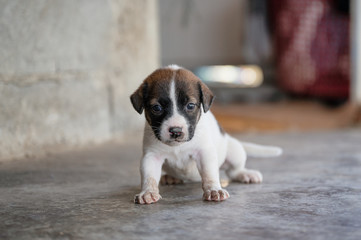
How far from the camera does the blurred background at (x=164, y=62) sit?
3.99 meters

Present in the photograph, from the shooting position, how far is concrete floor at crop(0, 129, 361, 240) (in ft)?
7.10

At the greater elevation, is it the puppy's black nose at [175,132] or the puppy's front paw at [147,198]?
the puppy's black nose at [175,132]

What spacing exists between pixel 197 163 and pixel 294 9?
5.84 meters

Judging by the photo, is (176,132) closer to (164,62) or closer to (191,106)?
(191,106)

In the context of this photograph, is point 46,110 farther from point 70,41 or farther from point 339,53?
point 339,53

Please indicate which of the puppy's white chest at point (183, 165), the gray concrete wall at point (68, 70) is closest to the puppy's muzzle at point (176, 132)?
the puppy's white chest at point (183, 165)

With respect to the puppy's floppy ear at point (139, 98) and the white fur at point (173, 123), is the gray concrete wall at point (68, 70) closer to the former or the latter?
the puppy's floppy ear at point (139, 98)

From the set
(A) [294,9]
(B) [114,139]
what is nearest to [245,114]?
(A) [294,9]

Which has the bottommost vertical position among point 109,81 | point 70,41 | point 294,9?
point 109,81

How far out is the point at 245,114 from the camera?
7.39m

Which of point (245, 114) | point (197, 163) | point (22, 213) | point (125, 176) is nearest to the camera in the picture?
point (22, 213)

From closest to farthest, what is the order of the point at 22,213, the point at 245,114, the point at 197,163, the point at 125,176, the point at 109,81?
1. the point at 22,213
2. the point at 197,163
3. the point at 125,176
4. the point at 109,81
5. the point at 245,114

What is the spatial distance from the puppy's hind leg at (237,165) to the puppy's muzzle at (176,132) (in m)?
0.67

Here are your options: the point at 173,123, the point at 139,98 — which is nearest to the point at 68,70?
the point at 139,98
